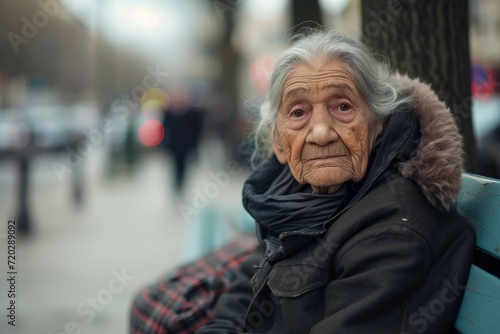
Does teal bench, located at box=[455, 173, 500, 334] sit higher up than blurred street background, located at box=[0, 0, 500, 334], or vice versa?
teal bench, located at box=[455, 173, 500, 334]

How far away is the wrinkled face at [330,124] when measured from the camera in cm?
210

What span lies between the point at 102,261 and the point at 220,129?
44.8 ft

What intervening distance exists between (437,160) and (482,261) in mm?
386

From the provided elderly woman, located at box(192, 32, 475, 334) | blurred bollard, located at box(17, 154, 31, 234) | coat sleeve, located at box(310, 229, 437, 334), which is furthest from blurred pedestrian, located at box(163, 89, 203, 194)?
coat sleeve, located at box(310, 229, 437, 334)

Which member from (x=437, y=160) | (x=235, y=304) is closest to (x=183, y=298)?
(x=235, y=304)

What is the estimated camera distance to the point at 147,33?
1570cm

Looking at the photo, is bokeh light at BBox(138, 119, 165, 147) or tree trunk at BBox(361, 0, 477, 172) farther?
bokeh light at BBox(138, 119, 165, 147)

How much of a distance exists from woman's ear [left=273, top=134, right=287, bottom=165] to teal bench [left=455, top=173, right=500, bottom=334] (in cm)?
67

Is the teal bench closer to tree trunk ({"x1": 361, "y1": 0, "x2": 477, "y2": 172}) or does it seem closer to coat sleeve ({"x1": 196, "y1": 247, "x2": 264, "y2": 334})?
coat sleeve ({"x1": 196, "y1": 247, "x2": 264, "y2": 334})

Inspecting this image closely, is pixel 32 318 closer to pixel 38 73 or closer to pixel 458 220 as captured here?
pixel 458 220

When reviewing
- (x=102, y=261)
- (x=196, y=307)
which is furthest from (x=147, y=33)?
(x=196, y=307)

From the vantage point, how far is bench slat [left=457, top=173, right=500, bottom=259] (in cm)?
187

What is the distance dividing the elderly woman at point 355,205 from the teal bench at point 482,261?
42 mm

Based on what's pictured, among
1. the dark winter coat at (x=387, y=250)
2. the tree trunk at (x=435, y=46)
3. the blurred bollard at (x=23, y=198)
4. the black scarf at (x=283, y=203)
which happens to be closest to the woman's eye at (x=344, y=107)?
the dark winter coat at (x=387, y=250)
